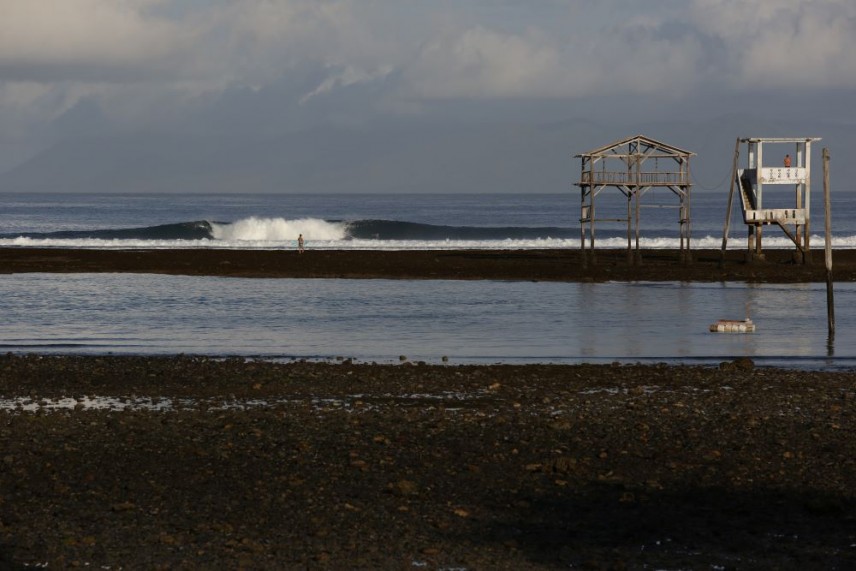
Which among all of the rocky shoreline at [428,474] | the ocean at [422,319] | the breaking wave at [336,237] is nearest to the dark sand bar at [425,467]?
the rocky shoreline at [428,474]

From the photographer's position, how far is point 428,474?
12.0 metres

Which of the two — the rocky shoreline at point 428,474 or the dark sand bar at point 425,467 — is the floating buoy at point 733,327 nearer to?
the dark sand bar at point 425,467

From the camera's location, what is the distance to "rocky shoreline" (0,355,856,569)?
31.8 ft

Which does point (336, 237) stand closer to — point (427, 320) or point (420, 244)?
point (420, 244)

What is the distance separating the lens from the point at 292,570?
9156 mm

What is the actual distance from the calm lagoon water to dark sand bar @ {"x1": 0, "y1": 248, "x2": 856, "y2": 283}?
10.0ft

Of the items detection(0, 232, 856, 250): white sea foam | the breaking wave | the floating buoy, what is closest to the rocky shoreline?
the floating buoy

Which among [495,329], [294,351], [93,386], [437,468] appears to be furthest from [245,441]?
[495,329]

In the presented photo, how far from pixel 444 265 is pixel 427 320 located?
1981 cm

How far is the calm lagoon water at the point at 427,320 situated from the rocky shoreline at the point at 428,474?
4.42 metres

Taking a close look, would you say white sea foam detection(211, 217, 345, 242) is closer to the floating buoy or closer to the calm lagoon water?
the calm lagoon water

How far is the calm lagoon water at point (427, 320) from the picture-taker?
73.6 feet

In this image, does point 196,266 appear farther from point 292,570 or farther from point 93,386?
point 292,570

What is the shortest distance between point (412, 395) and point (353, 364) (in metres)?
3.44
